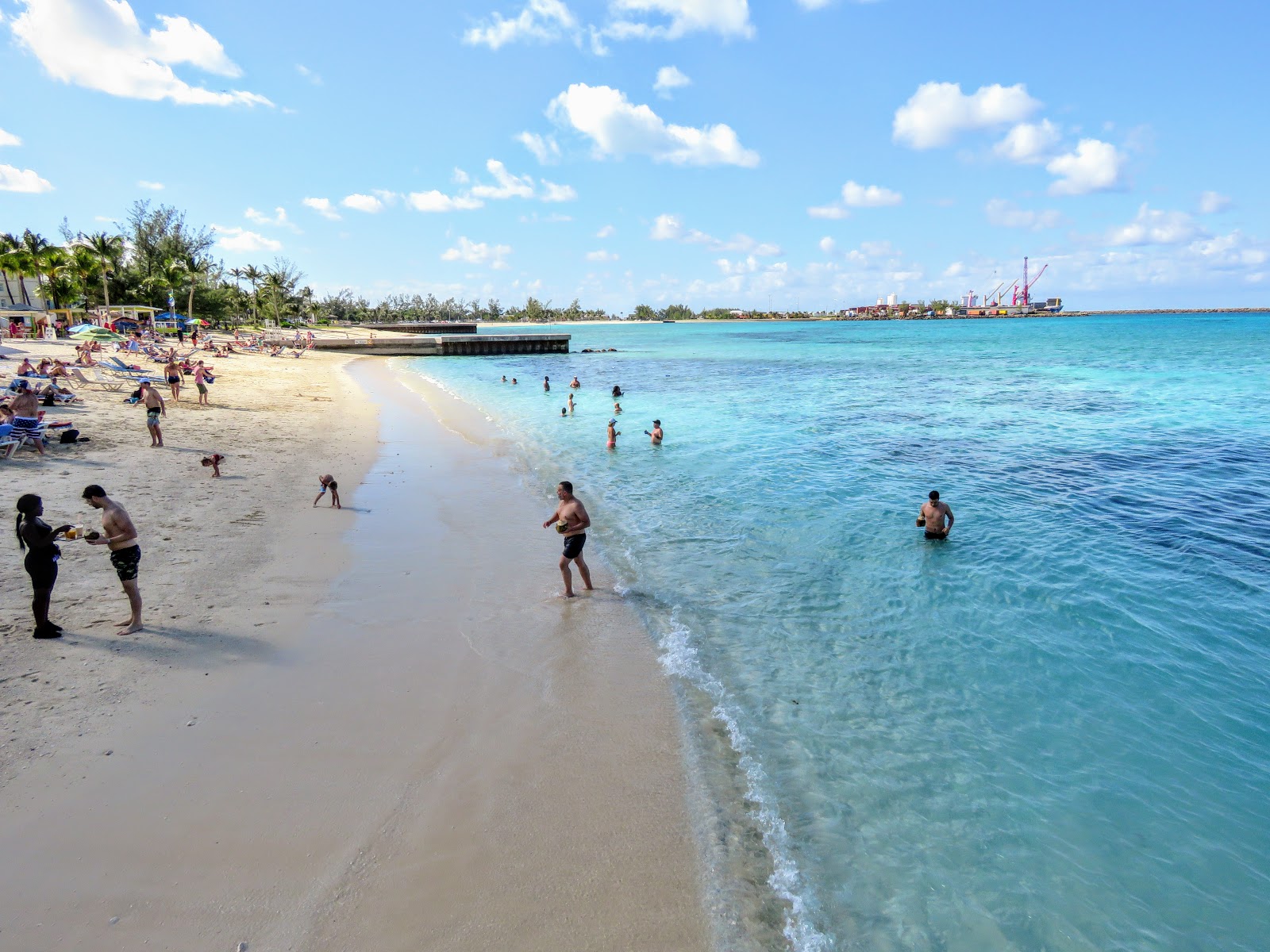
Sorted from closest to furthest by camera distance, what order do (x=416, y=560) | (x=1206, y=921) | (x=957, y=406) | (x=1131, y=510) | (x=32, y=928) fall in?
(x=32, y=928) → (x=1206, y=921) → (x=416, y=560) → (x=1131, y=510) → (x=957, y=406)

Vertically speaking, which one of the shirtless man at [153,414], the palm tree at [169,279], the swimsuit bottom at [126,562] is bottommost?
the swimsuit bottom at [126,562]

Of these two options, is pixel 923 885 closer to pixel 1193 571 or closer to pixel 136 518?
pixel 1193 571

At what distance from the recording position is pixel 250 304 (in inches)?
3526

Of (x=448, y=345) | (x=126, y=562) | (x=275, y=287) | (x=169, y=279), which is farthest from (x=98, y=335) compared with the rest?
(x=275, y=287)

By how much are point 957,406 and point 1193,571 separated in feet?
72.3

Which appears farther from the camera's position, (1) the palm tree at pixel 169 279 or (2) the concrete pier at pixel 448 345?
(2) the concrete pier at pixel 448 345

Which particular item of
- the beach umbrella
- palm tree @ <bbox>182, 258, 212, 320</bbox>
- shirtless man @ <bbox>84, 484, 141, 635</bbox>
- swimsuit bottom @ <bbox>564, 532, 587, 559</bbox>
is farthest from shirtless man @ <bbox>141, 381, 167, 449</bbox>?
palm tree @ <bbox>182, 258, 212, 320</bbox>

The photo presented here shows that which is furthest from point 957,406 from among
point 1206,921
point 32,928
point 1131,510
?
point 32,928

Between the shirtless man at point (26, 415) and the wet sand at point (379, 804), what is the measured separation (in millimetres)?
9997

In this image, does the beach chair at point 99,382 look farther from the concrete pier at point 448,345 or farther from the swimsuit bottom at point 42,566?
the concrete pier at point 448,345

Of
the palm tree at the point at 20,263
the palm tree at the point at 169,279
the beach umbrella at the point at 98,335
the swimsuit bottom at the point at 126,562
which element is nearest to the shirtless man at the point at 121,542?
the swimsuit bottom at the point at 126,562

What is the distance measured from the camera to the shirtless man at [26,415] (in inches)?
514

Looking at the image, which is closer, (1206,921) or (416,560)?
(1206,921)

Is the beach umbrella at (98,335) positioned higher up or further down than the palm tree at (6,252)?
further down
